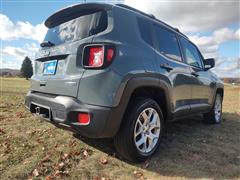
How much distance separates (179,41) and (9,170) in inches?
140

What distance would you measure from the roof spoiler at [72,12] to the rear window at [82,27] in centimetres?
6

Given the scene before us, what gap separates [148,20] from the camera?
3826 mm

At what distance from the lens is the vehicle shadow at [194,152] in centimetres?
330

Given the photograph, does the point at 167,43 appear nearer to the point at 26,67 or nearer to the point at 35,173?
the point at 35,173

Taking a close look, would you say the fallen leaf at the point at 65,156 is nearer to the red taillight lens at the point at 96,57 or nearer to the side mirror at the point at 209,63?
the red taillight lens at the point at 96,57

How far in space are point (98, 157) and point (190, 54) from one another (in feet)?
9.84

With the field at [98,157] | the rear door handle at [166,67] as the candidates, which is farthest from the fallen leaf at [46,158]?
the rear door handle at [166,67]

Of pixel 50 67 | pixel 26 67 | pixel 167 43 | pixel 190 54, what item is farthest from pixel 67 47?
pixel 26 67

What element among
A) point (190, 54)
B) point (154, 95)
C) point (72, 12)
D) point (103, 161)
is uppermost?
point (72, 12)

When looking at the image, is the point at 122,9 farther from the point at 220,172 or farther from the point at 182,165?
the point at 220,172

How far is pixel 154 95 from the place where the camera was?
151 inches

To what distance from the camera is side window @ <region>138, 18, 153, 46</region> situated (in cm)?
358

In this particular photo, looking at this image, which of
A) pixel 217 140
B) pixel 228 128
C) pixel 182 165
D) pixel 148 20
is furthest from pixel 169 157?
pixel 228 128

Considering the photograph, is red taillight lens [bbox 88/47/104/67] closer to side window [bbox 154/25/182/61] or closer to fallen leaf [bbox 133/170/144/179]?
side window [bbox 154/25/182/61]
